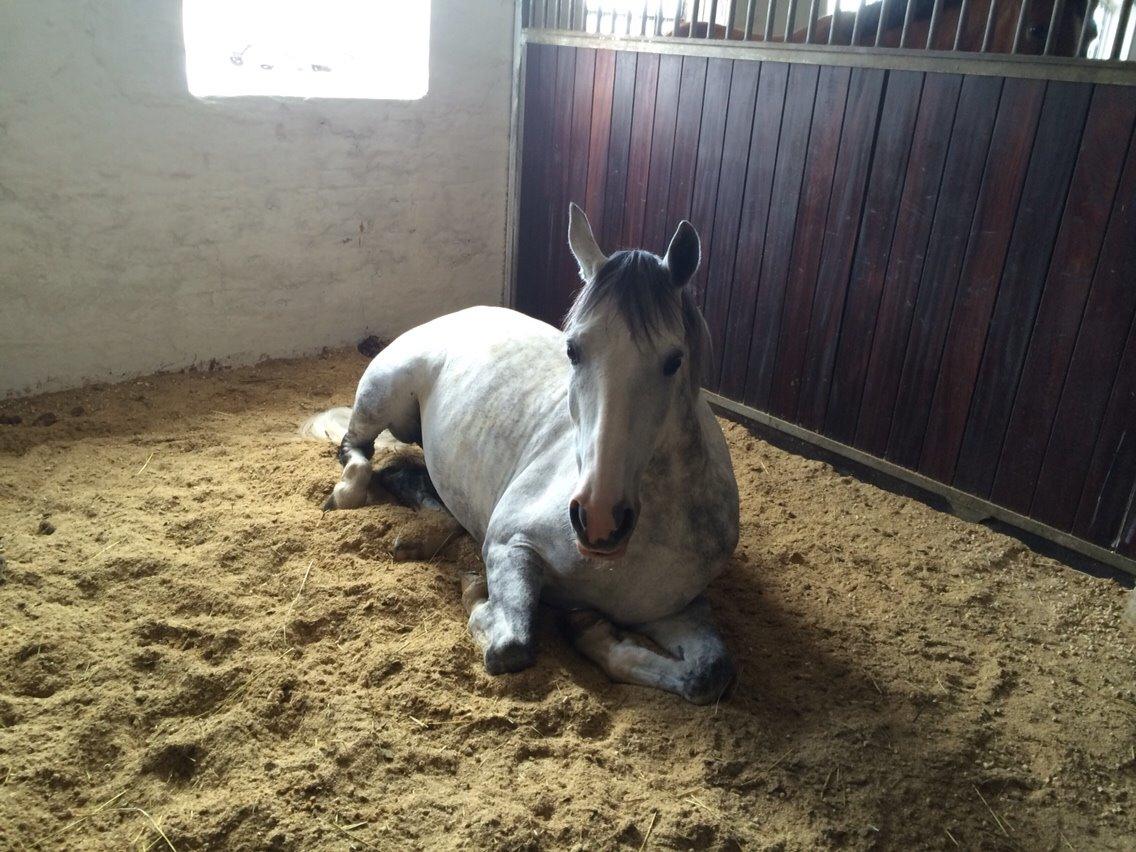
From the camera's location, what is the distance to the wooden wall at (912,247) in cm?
297

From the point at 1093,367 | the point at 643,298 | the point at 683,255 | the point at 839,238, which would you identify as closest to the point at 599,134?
the point at 839,238

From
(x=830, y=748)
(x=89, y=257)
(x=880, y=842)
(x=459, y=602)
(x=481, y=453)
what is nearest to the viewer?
(x=880, y=842)

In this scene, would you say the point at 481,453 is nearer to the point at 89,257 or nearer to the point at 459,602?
the point at 459,602

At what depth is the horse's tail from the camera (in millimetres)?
3717

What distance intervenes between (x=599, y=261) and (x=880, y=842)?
5.02 feet

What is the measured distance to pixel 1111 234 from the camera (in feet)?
9.48

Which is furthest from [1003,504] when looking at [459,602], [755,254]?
[459,602]

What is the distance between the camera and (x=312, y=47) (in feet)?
16.2

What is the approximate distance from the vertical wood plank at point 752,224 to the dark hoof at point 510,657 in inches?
97.5

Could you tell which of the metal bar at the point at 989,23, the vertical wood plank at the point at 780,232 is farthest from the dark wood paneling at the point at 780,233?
the metal bar at the point at 989,23

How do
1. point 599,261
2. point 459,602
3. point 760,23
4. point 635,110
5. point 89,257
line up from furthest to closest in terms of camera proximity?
point 760,23 → point 635,110 → point 89,257 → point 459,602 → point 599,261

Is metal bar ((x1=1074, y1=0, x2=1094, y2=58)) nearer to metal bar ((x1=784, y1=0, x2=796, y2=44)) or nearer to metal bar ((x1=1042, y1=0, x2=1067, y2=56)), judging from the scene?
metal bar ((x1=1042, y1=0, x2=1067, y2=56))

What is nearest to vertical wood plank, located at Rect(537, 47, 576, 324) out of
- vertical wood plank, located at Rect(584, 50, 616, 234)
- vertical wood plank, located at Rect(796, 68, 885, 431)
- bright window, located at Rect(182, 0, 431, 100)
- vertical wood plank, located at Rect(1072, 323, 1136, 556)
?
vertical wood plank, located at Rect(584, 50, 616, 234)

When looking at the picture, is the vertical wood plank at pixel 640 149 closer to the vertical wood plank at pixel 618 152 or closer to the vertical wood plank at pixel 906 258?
the vertical wood plank at pixel 618 152
